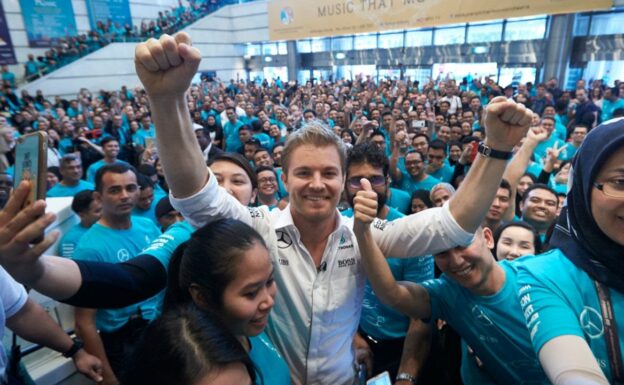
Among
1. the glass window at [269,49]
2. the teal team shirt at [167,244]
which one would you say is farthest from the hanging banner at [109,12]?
the teal team shirt at [167,244]

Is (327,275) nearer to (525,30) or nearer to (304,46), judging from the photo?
(525,30)

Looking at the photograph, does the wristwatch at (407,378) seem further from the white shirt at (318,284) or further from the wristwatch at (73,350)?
the wristwatch at (73,350)

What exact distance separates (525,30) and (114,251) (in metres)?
16.0

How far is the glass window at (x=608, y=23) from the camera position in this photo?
11.3 m

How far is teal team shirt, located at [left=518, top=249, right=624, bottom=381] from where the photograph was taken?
3.38ft

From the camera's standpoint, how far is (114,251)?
2.55 meters

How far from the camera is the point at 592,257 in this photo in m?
1.08

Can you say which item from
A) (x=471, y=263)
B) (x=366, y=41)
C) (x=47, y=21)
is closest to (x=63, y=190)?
(x=471, y=263)

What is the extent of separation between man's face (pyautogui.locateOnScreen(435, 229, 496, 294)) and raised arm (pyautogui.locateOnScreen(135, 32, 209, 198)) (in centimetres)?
102

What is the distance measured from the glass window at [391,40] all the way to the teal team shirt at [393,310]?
17.5m

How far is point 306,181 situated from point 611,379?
1151 millimetres

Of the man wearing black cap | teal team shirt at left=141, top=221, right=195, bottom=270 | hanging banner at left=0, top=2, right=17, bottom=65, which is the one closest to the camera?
teal team shirt at left=141, top=221, right=195, bottom=270

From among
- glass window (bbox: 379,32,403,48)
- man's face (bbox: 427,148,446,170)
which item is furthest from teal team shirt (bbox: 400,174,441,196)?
glass window (bbox: 379,32,403,48)

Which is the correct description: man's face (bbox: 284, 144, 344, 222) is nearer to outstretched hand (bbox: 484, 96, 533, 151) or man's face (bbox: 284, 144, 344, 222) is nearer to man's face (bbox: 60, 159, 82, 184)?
outstretched hand (bbox: 484, 96, 533, 151)
